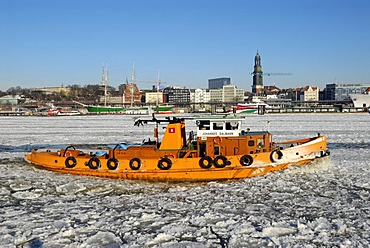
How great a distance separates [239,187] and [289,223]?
13.5 feet

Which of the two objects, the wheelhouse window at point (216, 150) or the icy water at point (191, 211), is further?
the wheelhouse window at point (216, 150)

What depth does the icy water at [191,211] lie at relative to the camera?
8.67 metres

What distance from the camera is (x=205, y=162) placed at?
1492cm

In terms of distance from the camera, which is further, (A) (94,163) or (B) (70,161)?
(B) (70,161)

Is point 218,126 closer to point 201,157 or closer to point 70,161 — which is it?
point 201,157

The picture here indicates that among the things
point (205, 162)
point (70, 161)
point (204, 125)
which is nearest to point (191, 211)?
point (205, 162)

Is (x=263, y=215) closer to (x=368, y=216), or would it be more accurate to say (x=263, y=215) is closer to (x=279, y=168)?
(x=368, y=216)

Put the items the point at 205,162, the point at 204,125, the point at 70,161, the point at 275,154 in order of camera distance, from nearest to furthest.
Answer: the point at 205,162, the point at 275,154, the point at 204,125, the point at 70,161

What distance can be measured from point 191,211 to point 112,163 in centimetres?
578

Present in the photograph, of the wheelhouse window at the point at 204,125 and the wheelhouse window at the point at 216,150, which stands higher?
the wheelhouse window at the point at 204,125

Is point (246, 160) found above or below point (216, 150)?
below

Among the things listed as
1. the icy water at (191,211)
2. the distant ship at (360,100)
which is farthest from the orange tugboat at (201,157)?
the distant ship at (360,100)

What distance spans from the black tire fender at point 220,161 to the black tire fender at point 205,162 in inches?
6.5

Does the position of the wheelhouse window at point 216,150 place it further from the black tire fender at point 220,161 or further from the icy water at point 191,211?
the icy water at point 191,211
